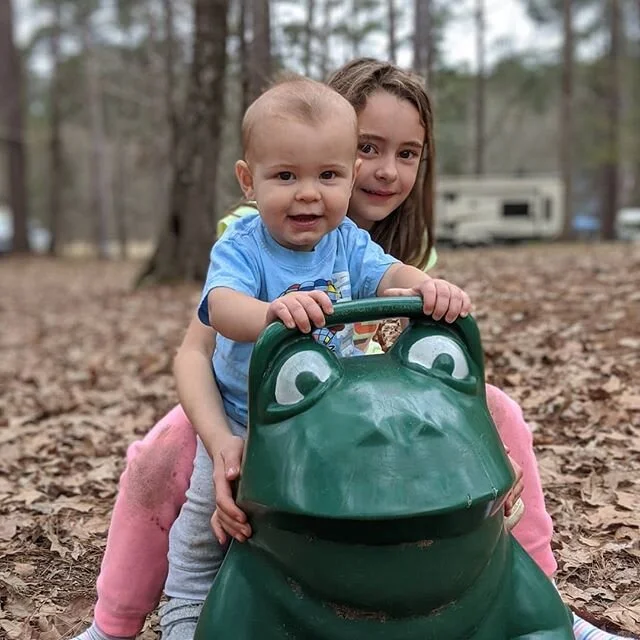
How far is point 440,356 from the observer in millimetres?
1555

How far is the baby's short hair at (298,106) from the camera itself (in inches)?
69.9

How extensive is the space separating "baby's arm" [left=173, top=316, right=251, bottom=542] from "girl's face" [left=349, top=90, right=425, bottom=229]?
65 cm

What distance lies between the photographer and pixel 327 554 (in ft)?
4.62

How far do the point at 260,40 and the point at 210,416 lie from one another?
552 cm

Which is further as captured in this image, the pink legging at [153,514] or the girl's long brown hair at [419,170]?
the girl's long brown hair at [419,170]

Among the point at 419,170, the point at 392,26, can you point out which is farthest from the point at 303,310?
the point at 392,26

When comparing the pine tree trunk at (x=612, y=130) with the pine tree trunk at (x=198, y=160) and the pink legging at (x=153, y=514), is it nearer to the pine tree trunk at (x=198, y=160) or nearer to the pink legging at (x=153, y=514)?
the pine tree trunk at (x=198, y=160)

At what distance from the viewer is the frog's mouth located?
4.42 ft

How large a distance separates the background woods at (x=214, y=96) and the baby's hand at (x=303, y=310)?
14.3 ft

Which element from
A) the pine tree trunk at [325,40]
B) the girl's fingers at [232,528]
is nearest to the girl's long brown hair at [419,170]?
the girl's fingers at [232,528]

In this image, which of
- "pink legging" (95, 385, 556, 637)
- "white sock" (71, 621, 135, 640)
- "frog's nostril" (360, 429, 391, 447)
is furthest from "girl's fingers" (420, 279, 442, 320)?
"white sock" (71, 621, 135, 640)

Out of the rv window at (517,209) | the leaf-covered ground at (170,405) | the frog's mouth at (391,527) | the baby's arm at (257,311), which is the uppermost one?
the rv window at (517,209)

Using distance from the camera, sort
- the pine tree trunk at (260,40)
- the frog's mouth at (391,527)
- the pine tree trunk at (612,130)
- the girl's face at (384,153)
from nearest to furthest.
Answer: the frog's mouth at (391,527)
the girl's face at (384,153)
the pine tree trunk at (260,40)
the pine tree trunk at (612,130)

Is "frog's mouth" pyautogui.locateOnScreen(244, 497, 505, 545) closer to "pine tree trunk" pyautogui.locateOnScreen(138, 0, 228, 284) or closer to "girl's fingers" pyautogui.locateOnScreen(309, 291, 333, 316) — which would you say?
"girl's fingers" pyautogui.locateOnScreen(309, 291, 333, 316)
